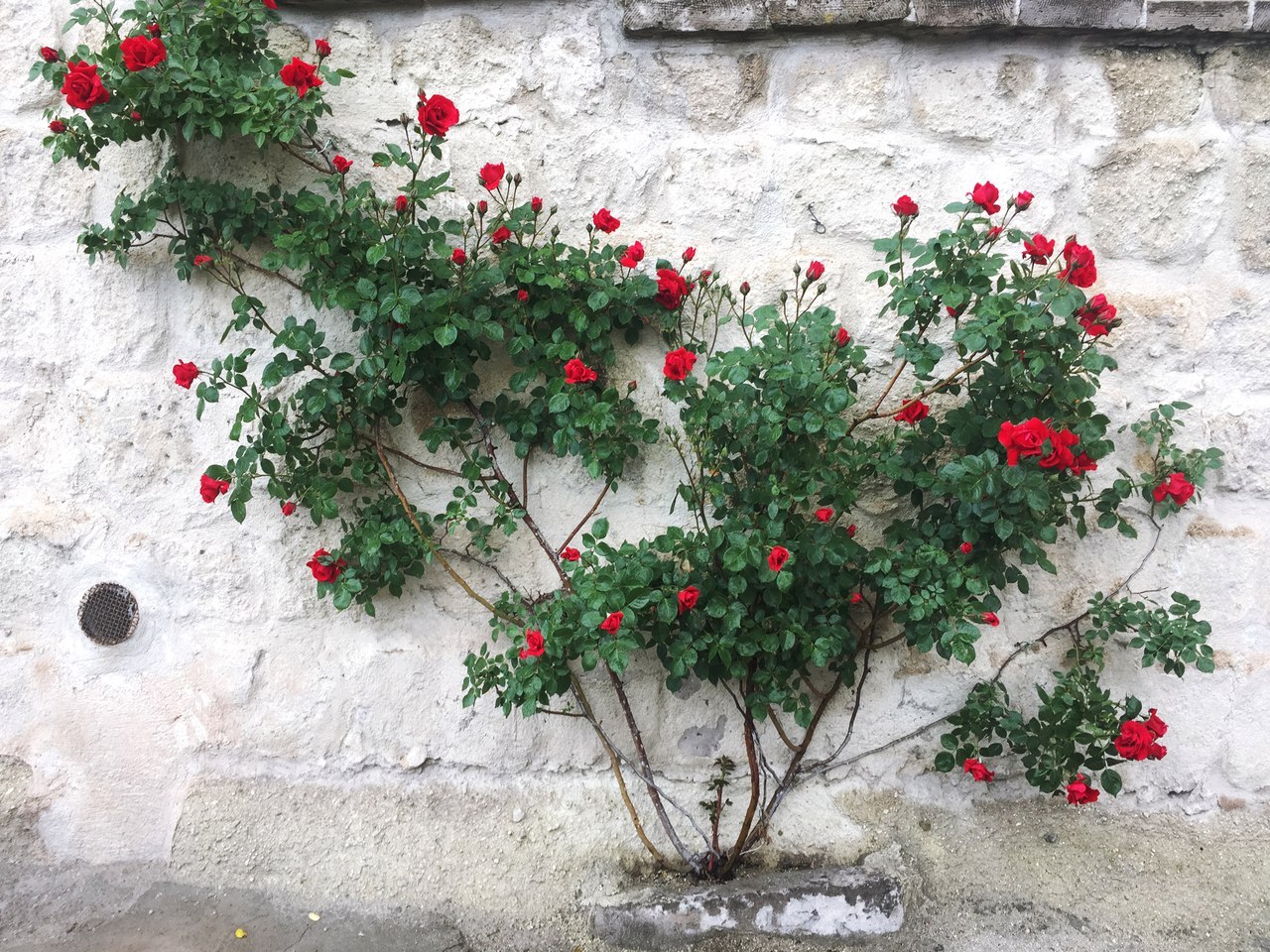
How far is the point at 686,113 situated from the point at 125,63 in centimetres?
108

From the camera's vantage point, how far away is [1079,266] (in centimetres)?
166

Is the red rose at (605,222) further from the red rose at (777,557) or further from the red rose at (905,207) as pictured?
the red rose at (777,557)

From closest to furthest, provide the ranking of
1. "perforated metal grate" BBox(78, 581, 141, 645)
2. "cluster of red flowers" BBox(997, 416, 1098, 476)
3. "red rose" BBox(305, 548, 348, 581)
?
"cluster of red flowers" BBox(997, 416, 1098, 476)
"red rose" BBox(305, 548, 348, 581)
"perforated metal grate" BBox(78, 581, 141, 645)

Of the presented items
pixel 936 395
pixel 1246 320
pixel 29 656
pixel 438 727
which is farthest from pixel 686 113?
pixel 29 656

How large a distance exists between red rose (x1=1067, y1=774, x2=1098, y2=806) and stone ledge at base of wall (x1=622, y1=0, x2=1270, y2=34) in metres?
1.52

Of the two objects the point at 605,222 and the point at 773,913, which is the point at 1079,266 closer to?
the point at 605,222

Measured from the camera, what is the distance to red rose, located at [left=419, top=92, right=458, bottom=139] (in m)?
1.68

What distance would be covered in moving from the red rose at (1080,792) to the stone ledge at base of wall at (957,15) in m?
1.52

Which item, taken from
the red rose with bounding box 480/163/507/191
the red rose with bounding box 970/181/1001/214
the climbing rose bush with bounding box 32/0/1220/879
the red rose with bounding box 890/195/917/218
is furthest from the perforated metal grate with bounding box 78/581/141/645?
the red rose with bounding box 970/181/1001/214

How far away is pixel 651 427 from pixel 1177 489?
42.2 inches

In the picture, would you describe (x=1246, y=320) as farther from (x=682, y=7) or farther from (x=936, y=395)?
(x=682, y=7)

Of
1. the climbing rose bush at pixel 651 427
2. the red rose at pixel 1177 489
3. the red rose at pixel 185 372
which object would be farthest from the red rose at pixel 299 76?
the red rose at pixel 1177 489

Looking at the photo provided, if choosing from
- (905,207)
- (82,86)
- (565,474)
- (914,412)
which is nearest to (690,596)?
(565,474)

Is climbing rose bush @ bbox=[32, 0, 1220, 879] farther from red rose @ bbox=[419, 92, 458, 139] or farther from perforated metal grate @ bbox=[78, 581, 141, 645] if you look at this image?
perforated metal grate @ bbox=[78, 581, 141, 645]
